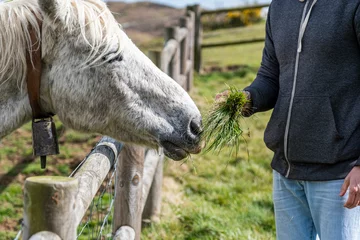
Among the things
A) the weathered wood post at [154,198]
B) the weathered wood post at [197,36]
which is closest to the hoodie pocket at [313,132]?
the weathered wood post at [154,198]

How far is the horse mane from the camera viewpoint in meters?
2.09

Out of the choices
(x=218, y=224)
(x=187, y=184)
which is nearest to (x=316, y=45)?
(x=218, y=224)

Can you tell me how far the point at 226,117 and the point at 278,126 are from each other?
23cm

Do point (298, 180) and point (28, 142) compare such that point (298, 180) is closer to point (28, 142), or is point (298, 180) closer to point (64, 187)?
point (64, 187)

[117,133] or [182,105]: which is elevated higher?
[182,105]

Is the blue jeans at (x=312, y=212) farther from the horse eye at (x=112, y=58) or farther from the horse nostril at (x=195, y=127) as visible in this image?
the horse eye at (x=112, y=58)

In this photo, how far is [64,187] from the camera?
1.38 m

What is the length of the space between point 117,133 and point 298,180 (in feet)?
2.76

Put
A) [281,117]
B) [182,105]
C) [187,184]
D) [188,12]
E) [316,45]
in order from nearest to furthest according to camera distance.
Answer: [316,45] → [281,117] → [182,105] → [187,184] → [188,12]

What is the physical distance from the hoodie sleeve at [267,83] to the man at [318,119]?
11 centimetres

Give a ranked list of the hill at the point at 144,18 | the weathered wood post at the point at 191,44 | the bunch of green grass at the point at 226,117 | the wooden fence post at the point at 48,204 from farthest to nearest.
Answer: the hill at the point at 144,18
the weathered wood post at the point at 191,44
the bunch of green grass at the point at 226,117
the wooden fence post at the point at 48,204

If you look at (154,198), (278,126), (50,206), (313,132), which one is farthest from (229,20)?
(50,206)

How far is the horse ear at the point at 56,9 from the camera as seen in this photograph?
6.81 feet

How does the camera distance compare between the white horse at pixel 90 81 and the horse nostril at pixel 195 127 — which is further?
the horse nostril at pixel 195 127
